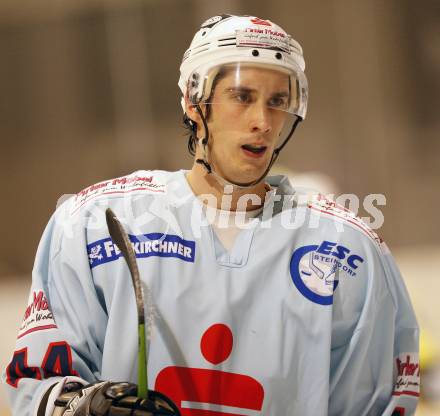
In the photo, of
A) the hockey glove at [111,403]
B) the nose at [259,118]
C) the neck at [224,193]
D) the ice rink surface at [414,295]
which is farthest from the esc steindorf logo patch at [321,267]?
the ice rink surface at [414,295]

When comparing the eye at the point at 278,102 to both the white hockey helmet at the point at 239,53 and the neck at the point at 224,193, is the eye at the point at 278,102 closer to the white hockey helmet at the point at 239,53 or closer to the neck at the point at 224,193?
the white hockey helmet at the point at 239,53

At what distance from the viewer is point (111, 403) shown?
1.41 meters

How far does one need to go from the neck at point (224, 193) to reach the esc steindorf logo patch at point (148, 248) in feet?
0.44

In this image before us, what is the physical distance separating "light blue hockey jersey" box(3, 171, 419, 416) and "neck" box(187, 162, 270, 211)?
0.03m

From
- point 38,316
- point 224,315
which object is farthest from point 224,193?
point 38,316

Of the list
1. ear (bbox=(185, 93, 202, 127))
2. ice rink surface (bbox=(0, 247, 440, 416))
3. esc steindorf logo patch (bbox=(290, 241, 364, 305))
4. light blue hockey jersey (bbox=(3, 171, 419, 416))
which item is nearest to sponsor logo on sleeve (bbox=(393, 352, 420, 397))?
light blue hockey jersey (bbox=(3, 171, 419, 416))

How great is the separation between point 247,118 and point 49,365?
25.6 inches

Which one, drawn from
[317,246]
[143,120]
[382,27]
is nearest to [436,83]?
[382,27]

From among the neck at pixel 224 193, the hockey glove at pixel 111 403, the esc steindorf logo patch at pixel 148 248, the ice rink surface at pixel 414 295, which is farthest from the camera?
the ice rink surface at pixel 414 295

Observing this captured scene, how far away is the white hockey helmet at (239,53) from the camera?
1.71 m

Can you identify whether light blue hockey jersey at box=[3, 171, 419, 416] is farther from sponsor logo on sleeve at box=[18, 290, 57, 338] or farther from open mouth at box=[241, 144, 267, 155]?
open mouth at box=[241, 144, 267, 155]

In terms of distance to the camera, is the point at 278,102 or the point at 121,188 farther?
the point at 121,188

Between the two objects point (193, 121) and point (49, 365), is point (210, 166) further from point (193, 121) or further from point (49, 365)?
point (49, 365)

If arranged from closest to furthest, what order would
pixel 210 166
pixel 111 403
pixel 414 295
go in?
Answer: pixel 111 403, pixel 210 166, pixel 414 295
